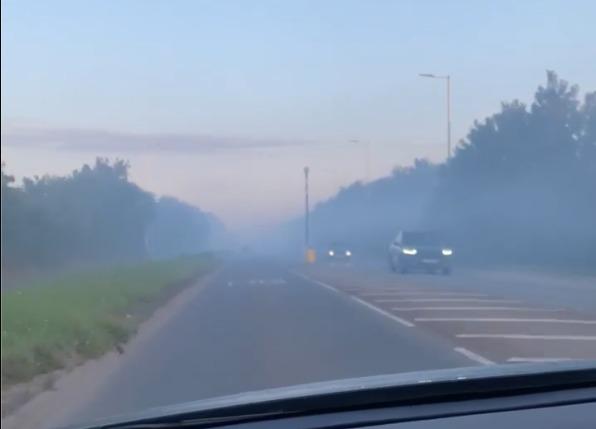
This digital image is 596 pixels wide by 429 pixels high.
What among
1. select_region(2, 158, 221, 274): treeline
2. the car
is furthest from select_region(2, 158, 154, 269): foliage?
the car

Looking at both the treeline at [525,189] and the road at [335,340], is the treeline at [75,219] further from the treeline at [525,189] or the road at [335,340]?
the road at [335,340]

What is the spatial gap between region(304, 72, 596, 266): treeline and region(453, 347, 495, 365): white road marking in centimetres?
269

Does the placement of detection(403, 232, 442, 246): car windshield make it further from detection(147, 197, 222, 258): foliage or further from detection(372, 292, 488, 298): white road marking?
detection(147, 197, 222, 258): foliage

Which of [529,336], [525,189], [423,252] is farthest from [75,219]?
[529,336]

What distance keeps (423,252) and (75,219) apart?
23426 mm

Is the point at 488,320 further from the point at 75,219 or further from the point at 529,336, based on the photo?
the point at 75,219

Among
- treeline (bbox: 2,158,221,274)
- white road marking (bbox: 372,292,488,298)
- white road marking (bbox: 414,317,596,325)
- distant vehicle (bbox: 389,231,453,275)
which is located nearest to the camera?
white road marking (bbox: 414,317,596,325)

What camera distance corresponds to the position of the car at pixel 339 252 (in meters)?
83.8

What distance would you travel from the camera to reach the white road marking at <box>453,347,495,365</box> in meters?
16.1

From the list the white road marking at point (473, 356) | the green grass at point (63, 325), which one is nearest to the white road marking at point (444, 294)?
the green grass at point (63, 325)

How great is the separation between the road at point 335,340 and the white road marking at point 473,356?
0.02 metres

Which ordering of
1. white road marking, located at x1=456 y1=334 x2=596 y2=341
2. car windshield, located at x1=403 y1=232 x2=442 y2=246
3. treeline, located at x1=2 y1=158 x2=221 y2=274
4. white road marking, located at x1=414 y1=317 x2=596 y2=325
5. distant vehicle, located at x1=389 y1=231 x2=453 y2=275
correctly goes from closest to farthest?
white road marking, located at x1=456 y1=334 x2=596 y2=341 → white road marking, located at x1=414 y1=317 x2=596 y2=325 → distant vehicle, located at x1=389 y1=231 x2=453 y2=275 → car windshield, located at x1=403 y1=232 x2=442 y2=246 → treeline, located at x1=2 y1=158 x2=221 y2=274

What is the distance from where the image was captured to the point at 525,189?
37344 millimetres

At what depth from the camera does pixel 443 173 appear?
58.4 meters
